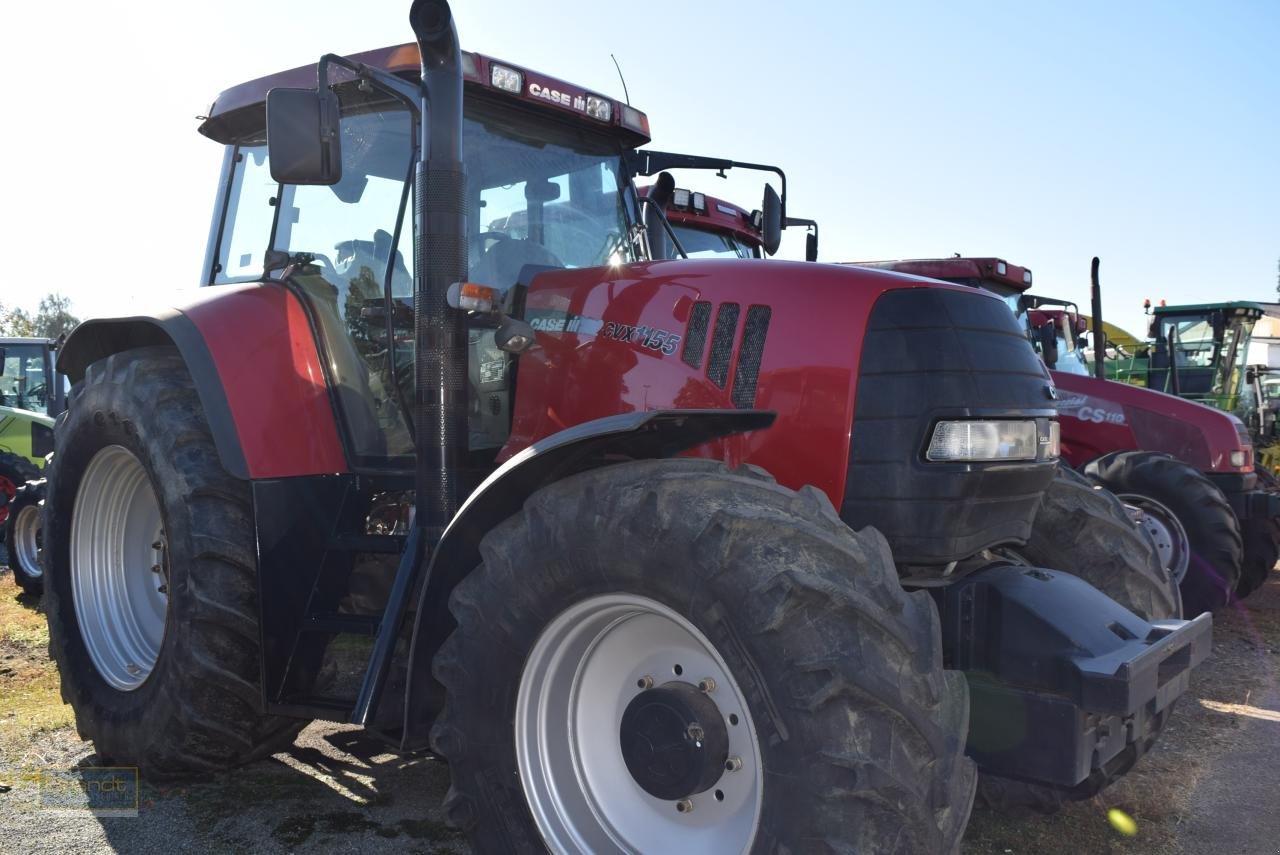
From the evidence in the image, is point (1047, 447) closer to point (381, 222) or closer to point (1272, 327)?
point (381, 222)

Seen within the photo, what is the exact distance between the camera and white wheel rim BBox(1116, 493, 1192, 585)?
680cm

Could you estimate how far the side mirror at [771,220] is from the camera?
14.6ft

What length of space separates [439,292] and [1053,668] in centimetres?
206

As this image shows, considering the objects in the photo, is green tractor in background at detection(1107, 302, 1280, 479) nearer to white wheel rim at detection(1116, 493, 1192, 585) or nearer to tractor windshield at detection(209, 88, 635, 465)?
white wheel rim at detection(1116, 493, 1192, 585)

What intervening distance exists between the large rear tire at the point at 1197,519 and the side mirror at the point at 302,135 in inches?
232

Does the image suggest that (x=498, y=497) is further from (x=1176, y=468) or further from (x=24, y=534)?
(x=24, y=534)

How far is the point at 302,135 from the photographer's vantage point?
9.67 feet

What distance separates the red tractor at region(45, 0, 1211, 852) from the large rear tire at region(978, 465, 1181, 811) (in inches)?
0.6

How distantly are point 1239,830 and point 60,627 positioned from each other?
14.7 feet

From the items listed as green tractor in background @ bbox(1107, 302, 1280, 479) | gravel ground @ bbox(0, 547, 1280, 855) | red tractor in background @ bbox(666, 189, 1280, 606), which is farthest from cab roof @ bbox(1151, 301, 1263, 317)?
gravel ground @ bbox(0, 547, 1280, 855)

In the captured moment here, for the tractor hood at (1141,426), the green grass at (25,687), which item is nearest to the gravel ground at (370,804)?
the green grass at (25,687)

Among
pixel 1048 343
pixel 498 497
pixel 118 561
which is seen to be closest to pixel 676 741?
pixel 498 497

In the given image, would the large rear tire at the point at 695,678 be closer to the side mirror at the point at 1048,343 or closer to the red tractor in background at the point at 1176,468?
the red tractor in background at the point at 1176,468

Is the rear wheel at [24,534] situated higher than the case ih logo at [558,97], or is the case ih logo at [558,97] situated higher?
the case ih logo at [558,97]
